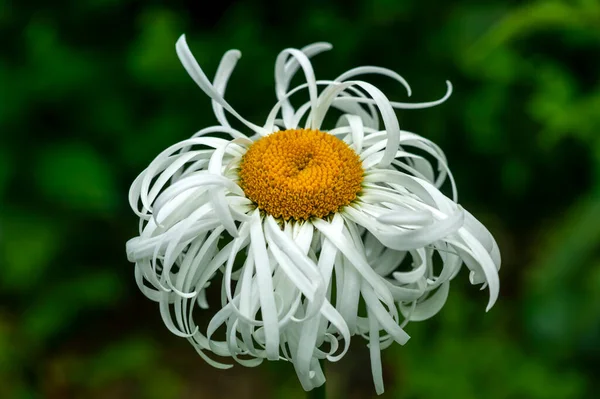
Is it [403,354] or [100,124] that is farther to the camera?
[100,124]

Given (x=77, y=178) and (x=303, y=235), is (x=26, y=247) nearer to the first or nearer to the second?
(x=77, y=178)

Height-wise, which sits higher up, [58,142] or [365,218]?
[365,218]

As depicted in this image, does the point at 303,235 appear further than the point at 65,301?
No

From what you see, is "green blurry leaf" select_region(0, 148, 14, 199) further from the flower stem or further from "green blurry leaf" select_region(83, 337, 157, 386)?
the flower stem

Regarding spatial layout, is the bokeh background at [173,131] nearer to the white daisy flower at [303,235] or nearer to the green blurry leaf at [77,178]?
the green blurry leaf at [77,178]

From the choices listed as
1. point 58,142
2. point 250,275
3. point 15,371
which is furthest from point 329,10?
point 250,275

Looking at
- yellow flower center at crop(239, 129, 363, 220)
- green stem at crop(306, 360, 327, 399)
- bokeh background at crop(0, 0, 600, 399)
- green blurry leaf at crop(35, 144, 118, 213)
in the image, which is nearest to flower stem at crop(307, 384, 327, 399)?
green stem at crop(306, 360, 327, 399)

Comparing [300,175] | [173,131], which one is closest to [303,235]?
[300,175]

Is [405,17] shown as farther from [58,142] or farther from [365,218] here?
[365,218]
